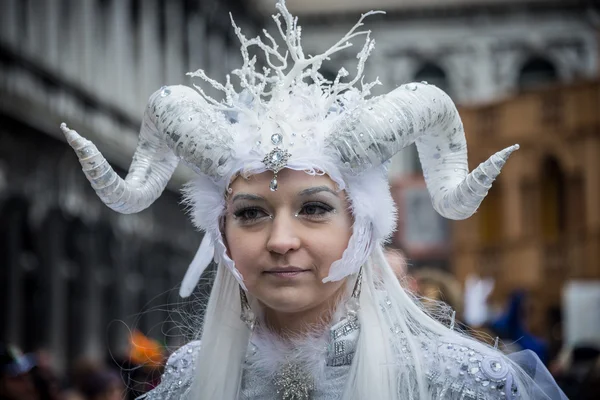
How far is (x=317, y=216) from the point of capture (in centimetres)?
392

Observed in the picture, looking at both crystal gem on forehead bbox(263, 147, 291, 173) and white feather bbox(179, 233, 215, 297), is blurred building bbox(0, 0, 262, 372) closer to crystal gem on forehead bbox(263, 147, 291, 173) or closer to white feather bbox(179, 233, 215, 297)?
Result: white feather bbox(179, 233, 215, 297)

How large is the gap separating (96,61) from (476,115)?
7.70m

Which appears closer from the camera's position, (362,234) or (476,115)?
(362,234)

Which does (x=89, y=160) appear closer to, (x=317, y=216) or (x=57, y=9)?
(x=317, y=216)

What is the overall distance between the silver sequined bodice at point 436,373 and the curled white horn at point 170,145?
0.60 metres

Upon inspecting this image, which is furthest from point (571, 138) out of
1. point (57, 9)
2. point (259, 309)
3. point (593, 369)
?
point (259, 309)

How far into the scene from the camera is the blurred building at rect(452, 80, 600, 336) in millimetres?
22469

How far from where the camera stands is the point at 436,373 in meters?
3.88

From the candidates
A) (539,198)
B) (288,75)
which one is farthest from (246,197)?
(539,198)

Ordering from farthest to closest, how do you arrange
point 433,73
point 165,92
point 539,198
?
1. point 433,73
2. point 539,198
3. point 165,92

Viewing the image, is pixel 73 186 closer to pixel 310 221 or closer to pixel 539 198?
pixel 539 198

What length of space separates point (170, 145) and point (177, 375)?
78cm

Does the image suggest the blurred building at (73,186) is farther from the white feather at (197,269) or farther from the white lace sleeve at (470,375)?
the white lace sleeve at (470,375)

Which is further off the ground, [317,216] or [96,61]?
[96,61]
